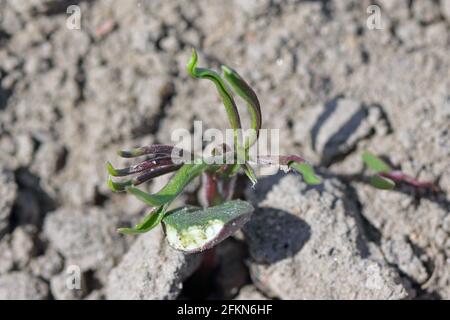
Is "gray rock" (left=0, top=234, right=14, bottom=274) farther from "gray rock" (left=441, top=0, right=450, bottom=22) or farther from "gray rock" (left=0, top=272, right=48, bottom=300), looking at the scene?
"gray rock" (left=441, top=0, right=450, bottom=22)

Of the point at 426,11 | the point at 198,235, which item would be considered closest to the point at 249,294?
the point at 198,235

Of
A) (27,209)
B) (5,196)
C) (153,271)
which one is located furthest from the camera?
(27,209)

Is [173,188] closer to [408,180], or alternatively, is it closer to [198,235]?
[198,235]

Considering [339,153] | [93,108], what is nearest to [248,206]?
[339,153]

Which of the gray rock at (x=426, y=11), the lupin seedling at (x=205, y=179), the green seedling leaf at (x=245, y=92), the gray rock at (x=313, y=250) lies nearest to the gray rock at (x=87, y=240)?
the lupin seedling at (x=205, y=179)

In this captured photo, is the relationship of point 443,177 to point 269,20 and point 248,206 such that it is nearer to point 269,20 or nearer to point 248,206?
point 248,206

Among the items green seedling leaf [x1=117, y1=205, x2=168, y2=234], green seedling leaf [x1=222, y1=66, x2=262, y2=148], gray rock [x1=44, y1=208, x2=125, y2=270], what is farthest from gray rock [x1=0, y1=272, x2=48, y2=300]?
green seedling leaf [x1=222, y1=66, x2=262, y2=148]
